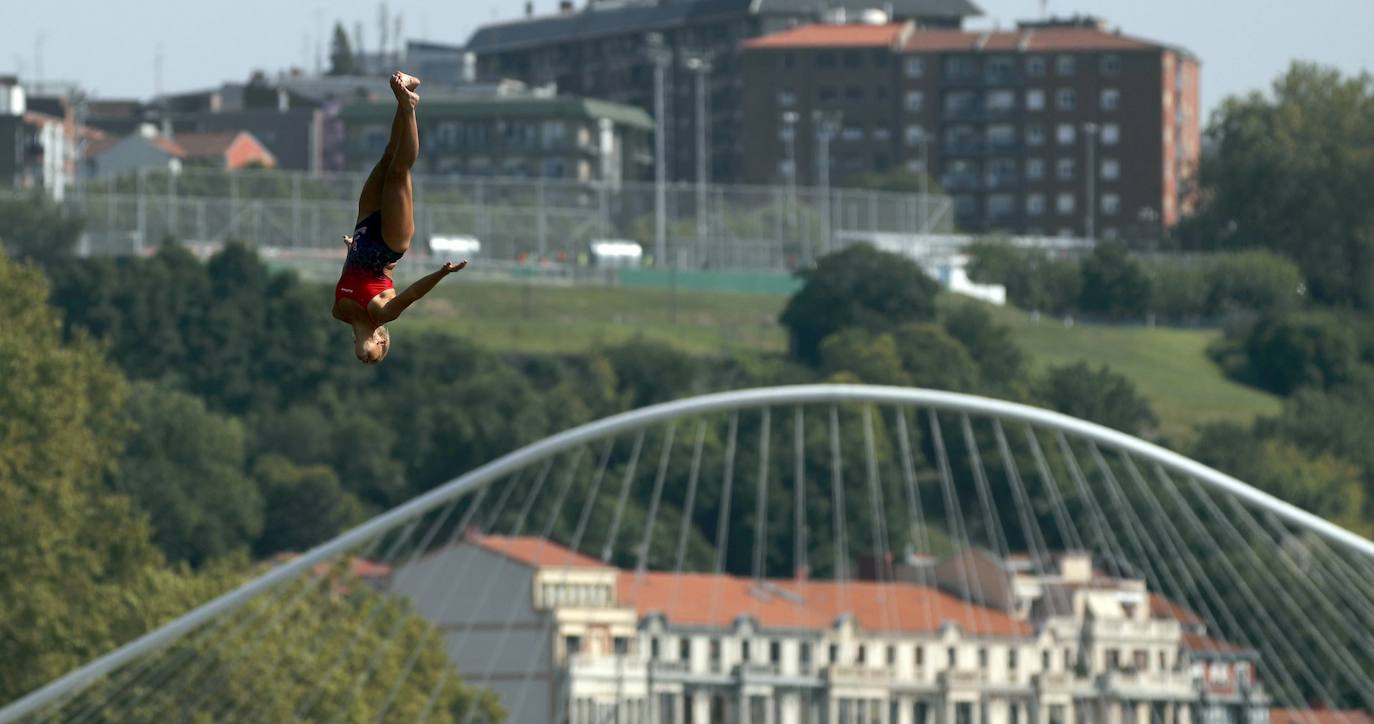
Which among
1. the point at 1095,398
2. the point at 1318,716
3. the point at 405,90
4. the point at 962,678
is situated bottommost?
the point at 962,678

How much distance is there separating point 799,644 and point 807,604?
588 centimetres

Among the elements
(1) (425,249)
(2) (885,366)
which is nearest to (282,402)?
(1) (425,249)

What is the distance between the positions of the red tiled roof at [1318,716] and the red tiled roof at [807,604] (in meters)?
15.7

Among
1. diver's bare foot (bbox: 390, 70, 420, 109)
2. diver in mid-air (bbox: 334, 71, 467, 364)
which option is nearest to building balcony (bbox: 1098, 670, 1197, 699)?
diver in mid-air (bbox: 334, 71, 467, 364)

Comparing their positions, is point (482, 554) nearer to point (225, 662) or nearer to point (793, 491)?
point (793, 491)

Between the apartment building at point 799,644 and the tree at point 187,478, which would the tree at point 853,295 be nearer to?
the tree at point 187,478

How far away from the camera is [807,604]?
140 metres

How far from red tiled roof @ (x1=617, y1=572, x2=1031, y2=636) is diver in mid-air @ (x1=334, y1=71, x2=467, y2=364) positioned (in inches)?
4426

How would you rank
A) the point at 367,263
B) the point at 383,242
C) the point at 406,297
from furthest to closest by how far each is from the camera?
the point at 367,263 < the point at 383,242 < the point at 406,297

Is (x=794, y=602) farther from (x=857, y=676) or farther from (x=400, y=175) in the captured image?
(x=400, y=175)

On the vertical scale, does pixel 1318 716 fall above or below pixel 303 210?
below

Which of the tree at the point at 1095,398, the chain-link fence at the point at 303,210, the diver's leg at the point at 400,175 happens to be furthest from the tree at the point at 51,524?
the tree at the point at 1095,398

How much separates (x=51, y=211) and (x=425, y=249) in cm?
2617

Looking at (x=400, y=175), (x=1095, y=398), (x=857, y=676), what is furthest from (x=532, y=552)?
(x=400, y=175)
